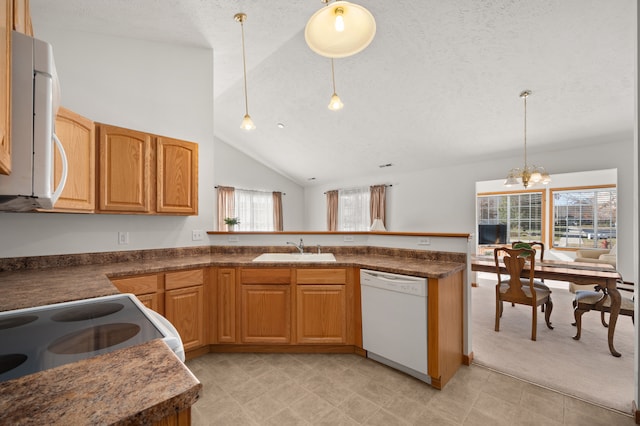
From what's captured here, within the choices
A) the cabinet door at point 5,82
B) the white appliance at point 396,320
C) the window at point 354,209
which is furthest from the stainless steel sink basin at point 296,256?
the window at point 354,209

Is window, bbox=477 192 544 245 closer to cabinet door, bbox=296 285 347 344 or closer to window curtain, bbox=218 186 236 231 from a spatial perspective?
cabinet door, bbox=296 285 347 344

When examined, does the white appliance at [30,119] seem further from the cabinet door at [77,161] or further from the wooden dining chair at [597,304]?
the wooden dining chair at [597,304]

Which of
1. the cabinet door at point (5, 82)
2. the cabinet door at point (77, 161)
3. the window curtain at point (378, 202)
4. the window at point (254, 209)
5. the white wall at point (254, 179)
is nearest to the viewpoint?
the cabinet door at point (5, 82)

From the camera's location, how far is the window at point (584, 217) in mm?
5156

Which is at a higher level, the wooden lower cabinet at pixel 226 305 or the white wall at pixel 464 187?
the white wall at pixel 464 187

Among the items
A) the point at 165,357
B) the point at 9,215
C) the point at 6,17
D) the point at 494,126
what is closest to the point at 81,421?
the point at 165,357

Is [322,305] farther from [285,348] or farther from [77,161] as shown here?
[77,161]

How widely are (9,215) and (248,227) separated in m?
5.22

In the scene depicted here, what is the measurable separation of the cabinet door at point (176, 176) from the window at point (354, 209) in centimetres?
493

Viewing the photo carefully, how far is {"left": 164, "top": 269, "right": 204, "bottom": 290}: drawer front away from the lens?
229cm

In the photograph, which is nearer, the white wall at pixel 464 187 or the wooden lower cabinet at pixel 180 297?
the wooden lower cabinet at pixel 180 297

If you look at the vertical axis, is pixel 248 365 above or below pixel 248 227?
below

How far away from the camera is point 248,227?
24.0 feet

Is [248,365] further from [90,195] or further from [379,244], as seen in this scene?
[90,195]
